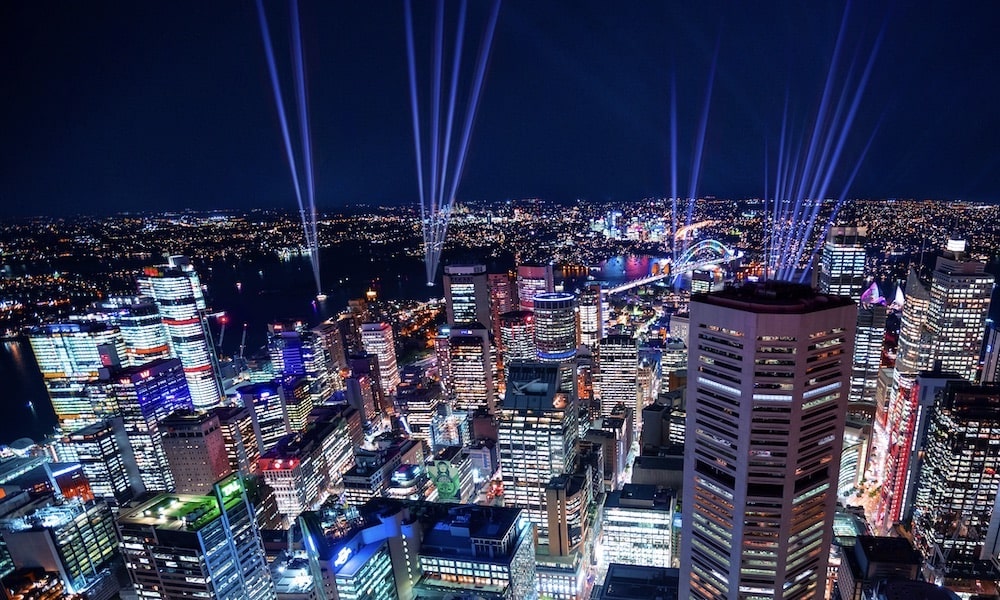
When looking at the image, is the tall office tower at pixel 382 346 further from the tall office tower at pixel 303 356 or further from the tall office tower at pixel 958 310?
the tall office tower at pixel 958 310

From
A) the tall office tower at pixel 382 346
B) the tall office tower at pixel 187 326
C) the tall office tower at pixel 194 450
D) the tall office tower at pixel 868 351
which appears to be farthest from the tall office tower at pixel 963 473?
the tall office tower at pixel 187 326

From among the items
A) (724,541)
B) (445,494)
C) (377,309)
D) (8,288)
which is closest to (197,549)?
(445,494)

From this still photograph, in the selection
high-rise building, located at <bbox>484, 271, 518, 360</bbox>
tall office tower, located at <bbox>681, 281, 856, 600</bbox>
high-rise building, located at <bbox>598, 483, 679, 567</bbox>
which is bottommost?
high-rise building, located at <bbox>598, 483, 679, 567</bbox>

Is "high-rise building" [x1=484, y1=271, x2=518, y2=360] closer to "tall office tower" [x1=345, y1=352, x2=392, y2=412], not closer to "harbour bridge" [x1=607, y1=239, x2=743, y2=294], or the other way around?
"tall office tower" [x1=345, y1=352, x2=392, y2=412]

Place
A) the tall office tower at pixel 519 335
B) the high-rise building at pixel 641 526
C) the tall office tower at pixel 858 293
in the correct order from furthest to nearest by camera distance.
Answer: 1. the tall office tower at pixel 519 335
2. the tall office tower at pixel 858 293
3. the high-rise building at pixel 641 526

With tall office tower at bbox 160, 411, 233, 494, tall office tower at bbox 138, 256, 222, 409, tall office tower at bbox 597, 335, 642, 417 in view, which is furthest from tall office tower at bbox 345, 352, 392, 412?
tall office tower at bbox 597, 335, 642, 417

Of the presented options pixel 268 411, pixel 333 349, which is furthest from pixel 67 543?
pixel 333 349

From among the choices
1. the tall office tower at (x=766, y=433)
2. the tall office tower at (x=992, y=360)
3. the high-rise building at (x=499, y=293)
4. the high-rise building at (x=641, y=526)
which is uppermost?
the tall office tower at (x=766, y=433)
